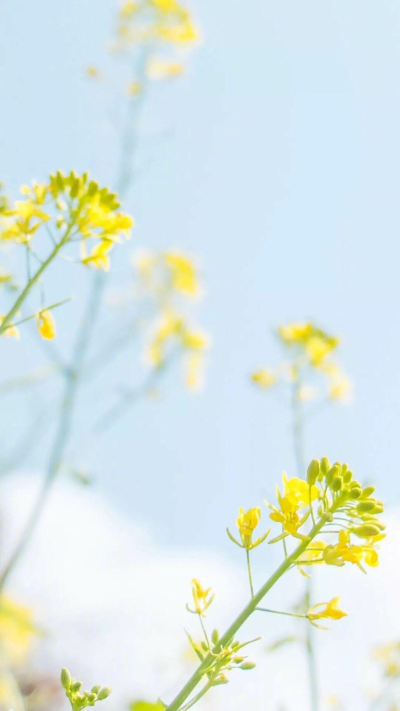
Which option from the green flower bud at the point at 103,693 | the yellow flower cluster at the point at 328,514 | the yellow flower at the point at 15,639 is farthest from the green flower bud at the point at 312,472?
the yellow flower at the point at 15,639

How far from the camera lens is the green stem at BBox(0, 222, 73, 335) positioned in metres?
1.70

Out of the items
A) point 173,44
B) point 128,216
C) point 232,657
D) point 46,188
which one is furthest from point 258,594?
point 173,44

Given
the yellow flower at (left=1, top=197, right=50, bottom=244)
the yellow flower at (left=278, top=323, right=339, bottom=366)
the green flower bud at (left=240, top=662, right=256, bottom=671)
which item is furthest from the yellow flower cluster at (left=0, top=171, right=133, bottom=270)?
the yellow flower at (left=278, top=323, right=339, bottom=366)

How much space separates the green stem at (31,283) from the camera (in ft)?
5.57

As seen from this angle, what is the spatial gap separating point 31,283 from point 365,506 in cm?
101

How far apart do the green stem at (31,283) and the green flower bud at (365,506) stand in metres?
0.94

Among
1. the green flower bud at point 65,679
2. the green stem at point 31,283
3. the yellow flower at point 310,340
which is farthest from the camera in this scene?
the yellow flower at point 310,340

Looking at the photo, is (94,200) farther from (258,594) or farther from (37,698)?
(37,698)

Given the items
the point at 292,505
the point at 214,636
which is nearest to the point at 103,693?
the point at 214,636

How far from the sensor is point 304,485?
149 centimetres

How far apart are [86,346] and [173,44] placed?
2.70m

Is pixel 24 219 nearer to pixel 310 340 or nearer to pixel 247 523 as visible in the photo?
pixel 247 523

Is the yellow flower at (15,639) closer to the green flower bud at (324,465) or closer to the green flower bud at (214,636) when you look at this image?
the green flower bud at (214,636)

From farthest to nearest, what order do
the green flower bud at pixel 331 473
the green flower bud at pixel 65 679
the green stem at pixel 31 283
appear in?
1. the green stem at pixel 31 283
2. the green flower bud at pixel 331 473
3. the green flower bud at pixel 65 679
